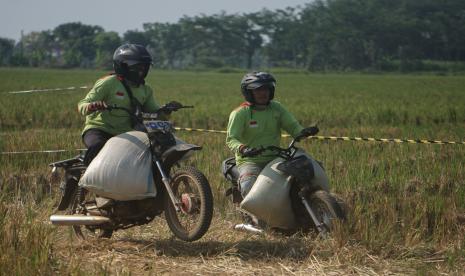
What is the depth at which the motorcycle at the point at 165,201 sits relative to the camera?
6.12m

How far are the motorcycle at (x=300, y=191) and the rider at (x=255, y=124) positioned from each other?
226mm

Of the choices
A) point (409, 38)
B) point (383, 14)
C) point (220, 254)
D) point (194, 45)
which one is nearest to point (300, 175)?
point (220, 254)

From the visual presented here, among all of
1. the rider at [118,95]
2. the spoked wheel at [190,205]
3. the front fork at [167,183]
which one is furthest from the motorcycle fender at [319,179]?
the rider at [118,95]

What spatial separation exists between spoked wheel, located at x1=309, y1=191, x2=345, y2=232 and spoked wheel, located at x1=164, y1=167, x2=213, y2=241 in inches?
33.9

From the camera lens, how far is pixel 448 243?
626 cm

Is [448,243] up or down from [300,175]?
down

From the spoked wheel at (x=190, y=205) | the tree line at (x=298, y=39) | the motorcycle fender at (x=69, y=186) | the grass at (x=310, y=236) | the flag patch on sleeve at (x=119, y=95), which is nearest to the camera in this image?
the grass at (x=310, y=236)

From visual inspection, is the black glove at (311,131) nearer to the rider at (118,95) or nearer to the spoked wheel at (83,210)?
the rider at (118,95)

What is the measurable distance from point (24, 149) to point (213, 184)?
173 inches

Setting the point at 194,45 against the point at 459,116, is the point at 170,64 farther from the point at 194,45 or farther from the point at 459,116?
the point at 459,116

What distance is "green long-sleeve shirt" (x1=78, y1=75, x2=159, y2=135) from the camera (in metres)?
6.81

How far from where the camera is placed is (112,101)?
6848 mm

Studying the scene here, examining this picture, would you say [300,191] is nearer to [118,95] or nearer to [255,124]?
[255,124]

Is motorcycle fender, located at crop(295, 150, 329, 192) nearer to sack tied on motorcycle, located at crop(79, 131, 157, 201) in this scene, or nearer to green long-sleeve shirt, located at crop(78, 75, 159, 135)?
sack tied on motorcycle, located at crop(79, 131, 157, 201)
